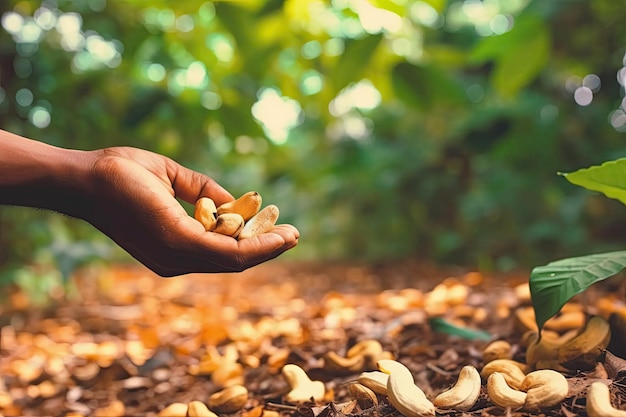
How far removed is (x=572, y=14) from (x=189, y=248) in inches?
54.3

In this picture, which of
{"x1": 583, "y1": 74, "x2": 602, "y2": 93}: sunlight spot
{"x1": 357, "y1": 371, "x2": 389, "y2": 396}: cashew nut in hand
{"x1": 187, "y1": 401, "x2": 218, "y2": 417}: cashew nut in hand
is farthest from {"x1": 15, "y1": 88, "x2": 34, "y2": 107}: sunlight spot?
{"x1": 583, "y1": 74, "x2": 602, "y2": 93}: sunlight spot

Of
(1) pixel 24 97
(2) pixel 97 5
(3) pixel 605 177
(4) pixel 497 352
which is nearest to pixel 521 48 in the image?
(3) pixel 605 177

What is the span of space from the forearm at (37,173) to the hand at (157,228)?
25mm

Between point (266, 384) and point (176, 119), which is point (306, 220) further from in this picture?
point (266, 384)

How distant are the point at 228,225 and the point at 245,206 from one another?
7cm

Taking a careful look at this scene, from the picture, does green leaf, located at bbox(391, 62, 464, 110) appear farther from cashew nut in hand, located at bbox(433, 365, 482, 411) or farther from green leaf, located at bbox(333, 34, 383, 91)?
cashew nut in hand, located at bbox(433, 365, 482, 411)

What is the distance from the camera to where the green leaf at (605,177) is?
864 millimetres

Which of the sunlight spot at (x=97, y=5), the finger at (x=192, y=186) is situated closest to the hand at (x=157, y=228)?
the finger at (x=192, y=186)

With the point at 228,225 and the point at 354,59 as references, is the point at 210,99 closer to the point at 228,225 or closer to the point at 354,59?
the point at 354,59

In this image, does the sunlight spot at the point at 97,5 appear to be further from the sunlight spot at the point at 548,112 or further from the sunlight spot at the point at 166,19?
the sunlight spot at the point at 548,112

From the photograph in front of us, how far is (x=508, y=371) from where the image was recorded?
840 millimetres

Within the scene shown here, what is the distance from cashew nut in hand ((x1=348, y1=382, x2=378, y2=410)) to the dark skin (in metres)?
0.22

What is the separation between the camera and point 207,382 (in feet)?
3.72

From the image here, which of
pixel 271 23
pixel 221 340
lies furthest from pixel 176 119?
pixel 221 340
